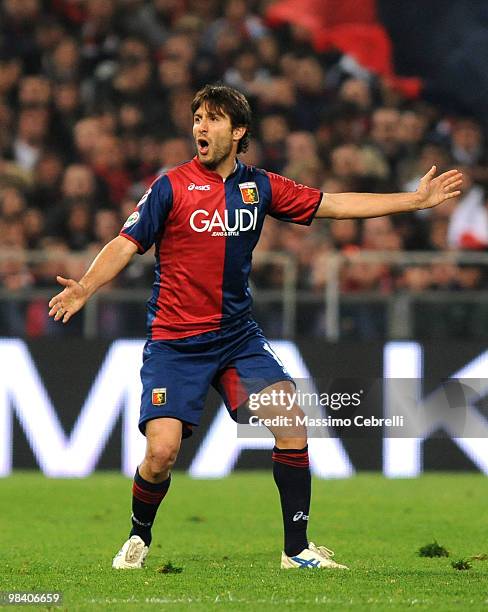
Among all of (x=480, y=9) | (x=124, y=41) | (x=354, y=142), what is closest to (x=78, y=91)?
(x=124, y=41)

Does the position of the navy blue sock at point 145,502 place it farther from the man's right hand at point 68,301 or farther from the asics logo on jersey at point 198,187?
the asics logo on jersey at point 198,187

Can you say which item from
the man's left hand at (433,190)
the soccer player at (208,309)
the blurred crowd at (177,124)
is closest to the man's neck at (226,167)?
the soccer player at (208,309)

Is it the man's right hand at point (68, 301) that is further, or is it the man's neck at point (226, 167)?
the man's neck at point (226, 167)

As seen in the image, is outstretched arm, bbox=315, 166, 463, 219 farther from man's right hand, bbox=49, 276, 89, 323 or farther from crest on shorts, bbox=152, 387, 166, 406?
man's right hand, bbox=49, 276, 89, 323

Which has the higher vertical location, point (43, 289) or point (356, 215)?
point (356, 215)

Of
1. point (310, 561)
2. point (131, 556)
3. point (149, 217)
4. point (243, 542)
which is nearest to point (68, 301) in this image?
point (149, 217)

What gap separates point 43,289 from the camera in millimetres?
12172

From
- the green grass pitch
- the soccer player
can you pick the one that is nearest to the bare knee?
the soccer player

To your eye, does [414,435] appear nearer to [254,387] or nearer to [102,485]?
[102,485]

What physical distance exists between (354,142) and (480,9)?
306 cm

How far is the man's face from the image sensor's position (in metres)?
6.70

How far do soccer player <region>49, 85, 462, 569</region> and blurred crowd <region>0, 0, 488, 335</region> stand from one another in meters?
5.64

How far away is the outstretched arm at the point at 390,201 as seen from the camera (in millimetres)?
6918

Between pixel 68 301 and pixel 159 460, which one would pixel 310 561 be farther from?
pixel 68 301
